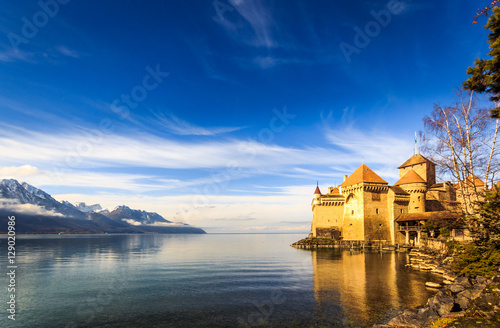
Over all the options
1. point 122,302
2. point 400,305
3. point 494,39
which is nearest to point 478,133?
point 494,39

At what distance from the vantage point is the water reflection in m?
17.5

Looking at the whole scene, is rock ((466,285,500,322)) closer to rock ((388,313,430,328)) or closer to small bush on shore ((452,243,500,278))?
rock ((388,313,430,328))

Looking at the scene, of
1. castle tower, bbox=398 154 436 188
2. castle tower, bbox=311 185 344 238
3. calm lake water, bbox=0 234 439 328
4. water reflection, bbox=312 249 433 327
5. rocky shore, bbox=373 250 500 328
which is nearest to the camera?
rocky shore, bbox=373 250 500 328

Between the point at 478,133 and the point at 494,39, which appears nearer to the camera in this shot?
the point at 494,39

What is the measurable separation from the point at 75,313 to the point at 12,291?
1057cm

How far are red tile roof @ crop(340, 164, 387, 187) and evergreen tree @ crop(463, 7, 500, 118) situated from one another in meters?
55.9

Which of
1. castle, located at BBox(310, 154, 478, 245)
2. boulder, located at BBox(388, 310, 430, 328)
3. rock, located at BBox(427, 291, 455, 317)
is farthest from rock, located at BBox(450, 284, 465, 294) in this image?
castle, located at BBox(310, 154, 478, 245)

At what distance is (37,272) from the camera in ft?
113

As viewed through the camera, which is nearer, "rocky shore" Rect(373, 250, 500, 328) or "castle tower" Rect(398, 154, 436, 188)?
"rocky shore" Rect(373, 250, 500, 328)

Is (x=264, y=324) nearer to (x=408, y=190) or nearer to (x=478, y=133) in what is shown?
(x=478, y=133)

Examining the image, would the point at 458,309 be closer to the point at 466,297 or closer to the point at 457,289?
the point at 466,297

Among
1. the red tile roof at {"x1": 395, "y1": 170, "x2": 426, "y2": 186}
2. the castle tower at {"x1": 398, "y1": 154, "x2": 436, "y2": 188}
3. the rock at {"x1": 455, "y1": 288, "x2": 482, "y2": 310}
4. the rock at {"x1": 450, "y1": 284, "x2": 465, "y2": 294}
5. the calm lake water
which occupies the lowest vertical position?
the calm lake water

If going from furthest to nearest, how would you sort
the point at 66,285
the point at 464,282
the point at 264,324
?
the point at 66,285 < the point at 464,282 < the point at 264,324

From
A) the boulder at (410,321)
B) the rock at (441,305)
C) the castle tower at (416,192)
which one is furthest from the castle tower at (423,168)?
the boulder at (410,321)
